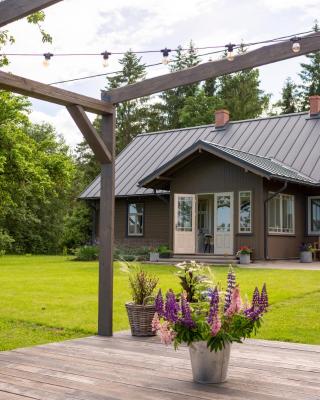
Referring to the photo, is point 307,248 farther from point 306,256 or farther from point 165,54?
point 165,54

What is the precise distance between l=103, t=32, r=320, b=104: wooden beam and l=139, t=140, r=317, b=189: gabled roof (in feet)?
34.3

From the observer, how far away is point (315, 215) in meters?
19.0

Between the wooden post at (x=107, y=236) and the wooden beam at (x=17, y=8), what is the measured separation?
1.95 meters

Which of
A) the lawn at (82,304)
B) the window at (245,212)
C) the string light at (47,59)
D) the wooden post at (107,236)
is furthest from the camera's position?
the window at (245,212)

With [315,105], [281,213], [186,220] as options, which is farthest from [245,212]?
[315,105]

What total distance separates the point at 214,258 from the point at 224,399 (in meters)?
13.7

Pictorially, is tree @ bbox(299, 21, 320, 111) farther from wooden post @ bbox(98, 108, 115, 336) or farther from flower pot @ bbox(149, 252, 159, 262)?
wooden post @ bbox(98, 108, 115, 336)

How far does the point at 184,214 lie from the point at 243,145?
409cm

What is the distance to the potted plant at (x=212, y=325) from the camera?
4086 mm

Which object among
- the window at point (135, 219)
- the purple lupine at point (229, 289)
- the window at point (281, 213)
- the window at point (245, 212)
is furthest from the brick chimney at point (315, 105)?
the purple lupine at point (229, 289)

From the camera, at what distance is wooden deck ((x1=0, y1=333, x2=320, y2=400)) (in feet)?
12.8

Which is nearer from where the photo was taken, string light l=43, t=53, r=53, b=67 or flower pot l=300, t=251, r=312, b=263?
string light l=43, t=53, r=53, b=67

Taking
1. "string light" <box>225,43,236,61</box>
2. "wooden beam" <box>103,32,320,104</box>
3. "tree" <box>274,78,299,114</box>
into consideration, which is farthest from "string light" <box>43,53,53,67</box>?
"tree" <box>274,78,299,114</box>

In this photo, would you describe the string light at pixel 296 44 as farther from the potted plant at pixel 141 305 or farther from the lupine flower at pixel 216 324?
the potted plant at pixel 141 305
